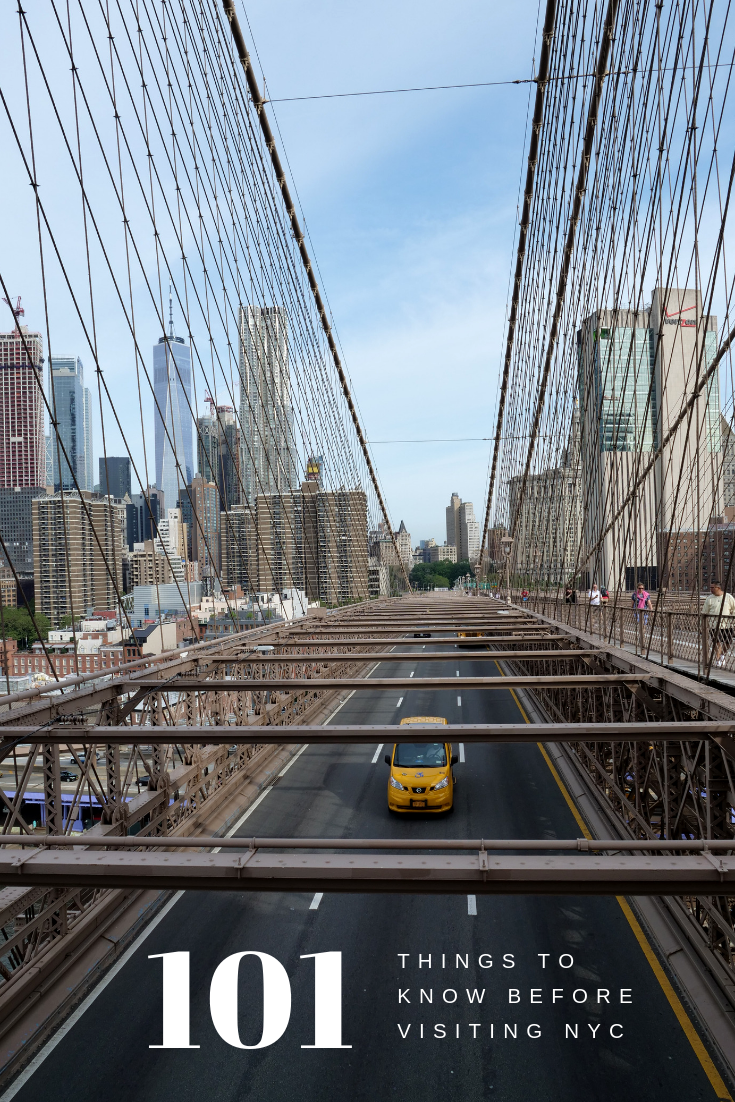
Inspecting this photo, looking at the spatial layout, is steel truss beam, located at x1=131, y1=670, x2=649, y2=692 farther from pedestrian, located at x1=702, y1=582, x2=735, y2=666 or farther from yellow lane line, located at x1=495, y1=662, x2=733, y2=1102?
yellow lane line, located at x1=495, y1=662, x2=733, y2=1102

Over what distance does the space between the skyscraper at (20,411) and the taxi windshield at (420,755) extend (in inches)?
443

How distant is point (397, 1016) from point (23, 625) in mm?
18730

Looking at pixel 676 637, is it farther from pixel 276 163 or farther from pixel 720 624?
pixel 276 163

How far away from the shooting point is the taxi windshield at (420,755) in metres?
14.6

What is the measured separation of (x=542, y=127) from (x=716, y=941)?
1176 inches

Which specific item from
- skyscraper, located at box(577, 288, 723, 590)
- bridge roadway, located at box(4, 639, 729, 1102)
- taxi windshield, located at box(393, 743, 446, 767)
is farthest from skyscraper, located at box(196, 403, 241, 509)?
skyscraper, located at box(577, 288, 723, 590)

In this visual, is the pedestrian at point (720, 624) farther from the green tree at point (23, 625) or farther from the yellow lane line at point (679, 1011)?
the green tree at point (23, 625)

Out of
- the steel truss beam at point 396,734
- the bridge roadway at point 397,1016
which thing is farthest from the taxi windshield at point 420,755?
the steel truss beam at point 396,734

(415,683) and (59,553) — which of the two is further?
(59,553)

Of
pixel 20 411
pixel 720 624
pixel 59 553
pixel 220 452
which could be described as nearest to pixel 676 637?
pixel 720 624

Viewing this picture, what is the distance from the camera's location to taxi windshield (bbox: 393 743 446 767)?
1460cm

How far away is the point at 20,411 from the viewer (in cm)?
3166

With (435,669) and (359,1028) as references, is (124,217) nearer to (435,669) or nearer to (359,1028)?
(359,1028)

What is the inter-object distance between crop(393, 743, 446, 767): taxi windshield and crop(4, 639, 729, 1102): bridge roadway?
301 centimetres
